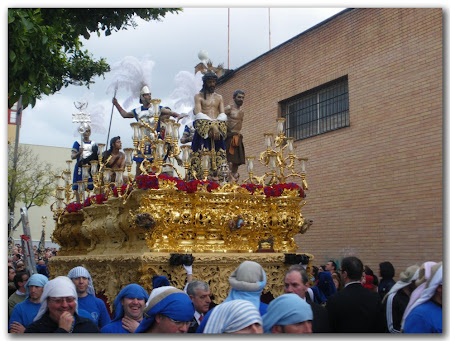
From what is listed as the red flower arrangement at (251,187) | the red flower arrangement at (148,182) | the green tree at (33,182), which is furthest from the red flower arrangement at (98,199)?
the green tree at (33,182)

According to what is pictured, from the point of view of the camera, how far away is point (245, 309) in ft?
10.9

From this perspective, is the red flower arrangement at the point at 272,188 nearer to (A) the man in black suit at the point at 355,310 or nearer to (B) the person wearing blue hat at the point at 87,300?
(B) the person wearing blue hat at the point at 87,300

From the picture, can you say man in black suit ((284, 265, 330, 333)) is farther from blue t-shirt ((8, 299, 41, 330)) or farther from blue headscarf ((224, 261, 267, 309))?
blue t-shirt ((8, 299, 41, 330))

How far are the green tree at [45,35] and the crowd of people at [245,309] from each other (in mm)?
2462

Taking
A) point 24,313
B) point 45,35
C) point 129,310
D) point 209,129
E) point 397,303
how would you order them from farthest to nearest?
point 209,129, point 45,35, point 24,313, point 397,303, point 129,310

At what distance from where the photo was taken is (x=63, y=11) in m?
7.33

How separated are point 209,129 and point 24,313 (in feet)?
17.3

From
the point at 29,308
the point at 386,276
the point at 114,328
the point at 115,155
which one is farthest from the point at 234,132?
the point at 114,328

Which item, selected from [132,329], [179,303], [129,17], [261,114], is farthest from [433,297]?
[261,114]

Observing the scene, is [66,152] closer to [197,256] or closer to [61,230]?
[61,230]

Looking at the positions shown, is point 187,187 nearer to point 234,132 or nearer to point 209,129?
point 209,129

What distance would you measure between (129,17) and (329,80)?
736 centimetres

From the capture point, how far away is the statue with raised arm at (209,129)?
10.2 meters

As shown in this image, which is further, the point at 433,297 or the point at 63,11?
the point at 63,11
